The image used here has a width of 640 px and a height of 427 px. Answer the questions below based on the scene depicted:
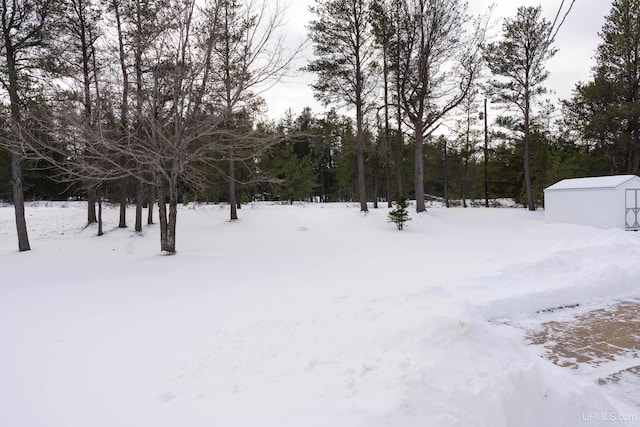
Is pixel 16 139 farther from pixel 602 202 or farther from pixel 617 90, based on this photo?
pixel 617 90

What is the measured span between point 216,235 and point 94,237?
4.41 meters

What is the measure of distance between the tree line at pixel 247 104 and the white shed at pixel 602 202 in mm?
4766

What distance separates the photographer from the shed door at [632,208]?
1413 centimetres

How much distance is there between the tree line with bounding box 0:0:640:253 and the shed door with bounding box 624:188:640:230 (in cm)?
575

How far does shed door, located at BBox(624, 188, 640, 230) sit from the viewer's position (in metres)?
14.1

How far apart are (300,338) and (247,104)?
775 centimetres

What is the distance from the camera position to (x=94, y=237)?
13484mm

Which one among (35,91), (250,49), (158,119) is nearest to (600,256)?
(250,49)

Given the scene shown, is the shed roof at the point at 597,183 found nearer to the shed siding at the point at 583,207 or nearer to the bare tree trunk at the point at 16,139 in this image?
the shed siding at the point at 583,207

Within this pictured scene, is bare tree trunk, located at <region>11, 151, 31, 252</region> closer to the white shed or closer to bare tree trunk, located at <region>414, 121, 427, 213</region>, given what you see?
bare tree trunk, located at <region>414, 121, 427, 213</region>

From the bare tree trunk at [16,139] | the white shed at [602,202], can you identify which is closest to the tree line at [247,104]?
the bare tree trunk at [16,139]

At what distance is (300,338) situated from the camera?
12.0 feet


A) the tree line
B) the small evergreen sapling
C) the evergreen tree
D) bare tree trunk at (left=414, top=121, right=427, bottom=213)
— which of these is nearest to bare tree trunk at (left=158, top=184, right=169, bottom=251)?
the tree line

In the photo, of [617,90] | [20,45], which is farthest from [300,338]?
[617,90]
